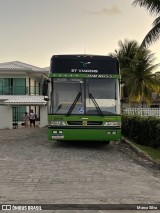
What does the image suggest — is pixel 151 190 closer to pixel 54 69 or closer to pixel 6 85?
pixel 54 69

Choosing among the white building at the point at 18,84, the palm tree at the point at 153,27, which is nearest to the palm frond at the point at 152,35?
the palm tree at the point at 153,27

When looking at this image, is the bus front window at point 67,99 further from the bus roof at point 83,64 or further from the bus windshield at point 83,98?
the bus roof at point 83,64

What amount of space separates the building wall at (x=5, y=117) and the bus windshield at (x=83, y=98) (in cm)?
2090

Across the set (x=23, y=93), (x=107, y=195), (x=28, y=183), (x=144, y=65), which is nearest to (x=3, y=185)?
(x=28, y=183)

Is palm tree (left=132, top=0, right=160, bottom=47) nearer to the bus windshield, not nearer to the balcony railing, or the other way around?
the bus windshield

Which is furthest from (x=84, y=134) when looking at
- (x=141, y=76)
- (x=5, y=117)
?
(x=141, y=76)

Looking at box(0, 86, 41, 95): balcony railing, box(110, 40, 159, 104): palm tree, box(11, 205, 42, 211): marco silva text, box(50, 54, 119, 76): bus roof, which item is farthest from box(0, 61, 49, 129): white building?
box(11, 205, 42, 211): marco silva text

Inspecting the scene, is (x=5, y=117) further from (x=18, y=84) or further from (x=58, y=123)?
(x=58, y=123)

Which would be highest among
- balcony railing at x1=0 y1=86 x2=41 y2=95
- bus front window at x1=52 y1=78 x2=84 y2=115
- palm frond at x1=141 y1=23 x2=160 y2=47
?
palm frond at x1=141 y1=23 x2=160 y2=47

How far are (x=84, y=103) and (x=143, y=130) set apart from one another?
181 inches

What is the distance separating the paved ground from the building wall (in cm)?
2037

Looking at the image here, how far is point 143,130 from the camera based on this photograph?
19.7m

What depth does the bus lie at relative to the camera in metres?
16.1

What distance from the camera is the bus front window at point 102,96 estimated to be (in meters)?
16.1
